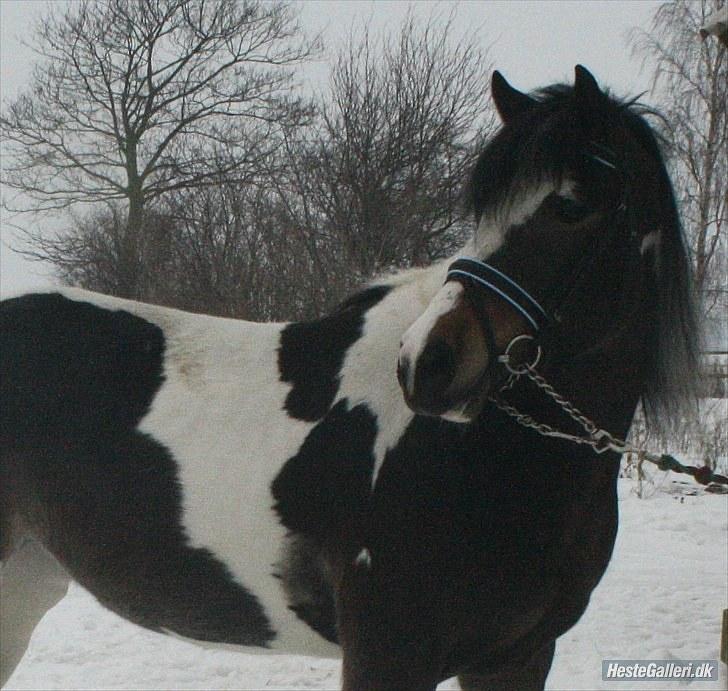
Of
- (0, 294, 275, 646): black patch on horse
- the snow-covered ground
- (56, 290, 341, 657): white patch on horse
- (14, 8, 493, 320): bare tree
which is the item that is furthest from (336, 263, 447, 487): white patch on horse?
(14, 8, 493, 320): bare tree

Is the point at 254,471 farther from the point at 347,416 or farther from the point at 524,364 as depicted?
the point at 524,364

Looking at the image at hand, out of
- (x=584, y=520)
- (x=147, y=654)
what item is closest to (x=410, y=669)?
(x=584, y=520)

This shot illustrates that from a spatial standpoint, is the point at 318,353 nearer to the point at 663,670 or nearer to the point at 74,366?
the point at 74,366

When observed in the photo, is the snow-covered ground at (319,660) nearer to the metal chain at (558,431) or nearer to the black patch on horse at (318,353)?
the black patch on horse at (318,353)

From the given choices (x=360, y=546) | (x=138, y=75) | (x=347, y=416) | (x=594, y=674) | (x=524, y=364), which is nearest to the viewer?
(x=524, y=364)

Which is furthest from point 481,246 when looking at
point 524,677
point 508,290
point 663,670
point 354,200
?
point 354,200

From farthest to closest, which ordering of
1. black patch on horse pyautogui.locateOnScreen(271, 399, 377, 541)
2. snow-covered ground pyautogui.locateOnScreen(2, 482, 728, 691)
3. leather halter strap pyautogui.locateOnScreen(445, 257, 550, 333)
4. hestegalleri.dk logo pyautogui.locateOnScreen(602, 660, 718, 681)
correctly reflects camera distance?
snow-covered ground pyautogui.locateOnScreen(2, 482, 728, 691)
hestegalleri.dk logo pyautogui.locateOnScreen(602, 660, 718, 681)
black patch on horse pyautogui.locateOnScreen(271, 399, 377, 541)
leather halter strap pyautogui.locateOnScreen(445, 257, 550, 333)

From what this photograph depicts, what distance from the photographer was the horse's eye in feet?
6.32

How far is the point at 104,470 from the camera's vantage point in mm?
2484

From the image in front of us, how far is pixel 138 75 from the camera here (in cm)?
1681

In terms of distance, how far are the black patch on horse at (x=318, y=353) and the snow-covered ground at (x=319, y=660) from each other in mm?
2073

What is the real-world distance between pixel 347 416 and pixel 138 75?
53.1 ft

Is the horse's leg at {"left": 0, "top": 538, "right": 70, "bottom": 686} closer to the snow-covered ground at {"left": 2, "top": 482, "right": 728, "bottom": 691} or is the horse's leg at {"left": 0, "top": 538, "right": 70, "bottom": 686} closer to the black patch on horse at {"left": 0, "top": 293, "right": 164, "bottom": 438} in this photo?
the black patch on horse at {"left": 0, "top": 293, "right": 164, "bottom": 438}

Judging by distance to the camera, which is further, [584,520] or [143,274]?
[143,274]
